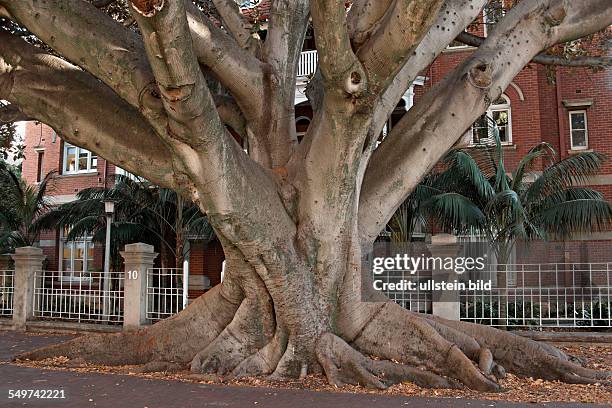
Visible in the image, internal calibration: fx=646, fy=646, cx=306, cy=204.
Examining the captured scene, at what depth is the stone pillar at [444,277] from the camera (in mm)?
12430

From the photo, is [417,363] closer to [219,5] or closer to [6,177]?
[219,5]

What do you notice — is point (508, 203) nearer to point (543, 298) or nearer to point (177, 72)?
point (543, 298)

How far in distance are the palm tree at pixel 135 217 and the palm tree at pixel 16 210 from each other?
0.56 metres

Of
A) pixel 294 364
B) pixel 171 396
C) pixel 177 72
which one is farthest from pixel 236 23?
pixel 171 396

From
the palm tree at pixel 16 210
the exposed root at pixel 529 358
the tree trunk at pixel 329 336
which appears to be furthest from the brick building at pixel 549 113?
the tree trunk at pixel 329 336

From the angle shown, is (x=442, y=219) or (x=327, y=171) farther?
(x=442, y=219)

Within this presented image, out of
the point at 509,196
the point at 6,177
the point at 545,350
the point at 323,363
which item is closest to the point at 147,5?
the point at 323,363

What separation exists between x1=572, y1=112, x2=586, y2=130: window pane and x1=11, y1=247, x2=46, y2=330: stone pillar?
1546cm

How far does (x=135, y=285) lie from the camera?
1381 cm

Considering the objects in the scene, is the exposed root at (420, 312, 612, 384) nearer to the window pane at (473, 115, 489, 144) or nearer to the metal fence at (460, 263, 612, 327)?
the metal fence at (460, 263, 612, 327)

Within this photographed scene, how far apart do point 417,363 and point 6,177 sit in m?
14.9

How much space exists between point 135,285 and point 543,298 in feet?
27.5

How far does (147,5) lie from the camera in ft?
A: 16.8

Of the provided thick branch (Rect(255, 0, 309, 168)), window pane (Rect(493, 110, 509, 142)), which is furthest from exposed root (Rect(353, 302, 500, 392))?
window pane (Rect(493, 110, 509, 142))
